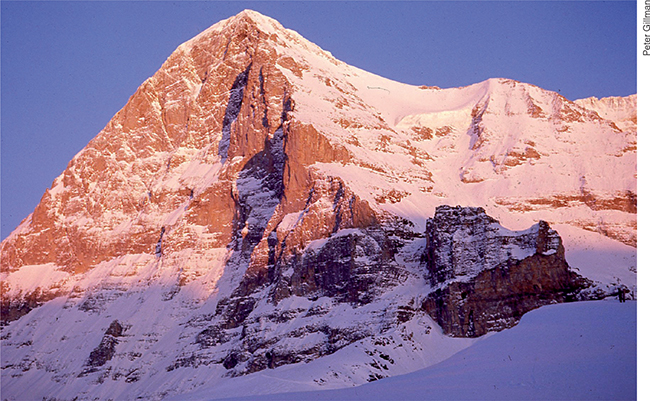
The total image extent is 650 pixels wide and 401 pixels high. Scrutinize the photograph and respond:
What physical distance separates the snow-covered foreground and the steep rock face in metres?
81.0

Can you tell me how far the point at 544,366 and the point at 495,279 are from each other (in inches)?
3861

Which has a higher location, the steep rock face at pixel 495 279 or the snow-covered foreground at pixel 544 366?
the steep rock face at pixel 495 279

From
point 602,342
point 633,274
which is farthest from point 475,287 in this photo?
point 602,342

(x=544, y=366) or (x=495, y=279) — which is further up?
(x=495, y=279)

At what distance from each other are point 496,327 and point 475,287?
7.30 m

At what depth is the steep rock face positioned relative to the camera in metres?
146

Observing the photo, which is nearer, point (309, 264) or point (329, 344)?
point (329, 344)

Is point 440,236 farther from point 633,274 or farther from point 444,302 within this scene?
point 633,274

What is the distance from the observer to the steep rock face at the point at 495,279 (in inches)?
5743

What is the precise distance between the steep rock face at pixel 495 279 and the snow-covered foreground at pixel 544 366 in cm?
8095

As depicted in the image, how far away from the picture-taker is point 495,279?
148625 millimetres

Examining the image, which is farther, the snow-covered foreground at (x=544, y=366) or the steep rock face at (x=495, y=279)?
the steep rock face at (x=495, y=279)

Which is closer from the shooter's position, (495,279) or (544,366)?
(544,366)
